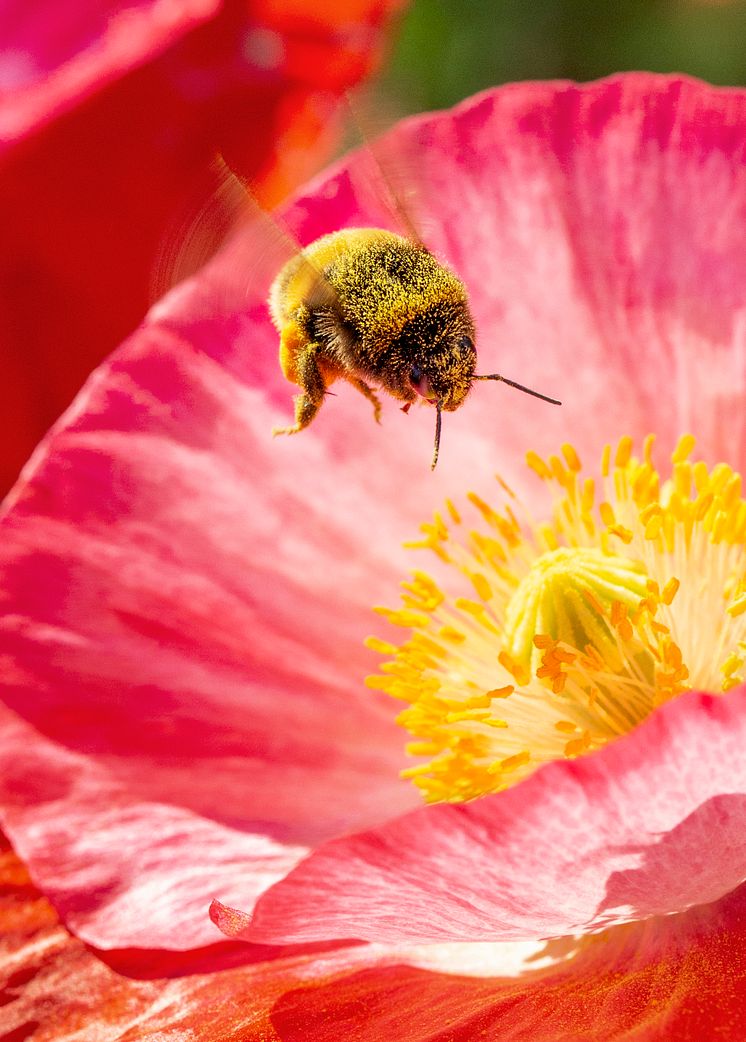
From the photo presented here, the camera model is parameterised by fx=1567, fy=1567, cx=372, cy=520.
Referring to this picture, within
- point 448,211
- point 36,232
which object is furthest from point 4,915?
point 36,232

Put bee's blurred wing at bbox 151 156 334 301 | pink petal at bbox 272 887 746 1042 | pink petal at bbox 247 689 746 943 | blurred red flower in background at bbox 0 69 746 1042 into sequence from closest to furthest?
1. pink petal at bbox 247 689 746 943
2. pink petal at bbox 272 887 746 1042
3. bee's blurred wing at bbox 151 156 334 301
4. blurred red flower in background at bbox 0 69 746 1042

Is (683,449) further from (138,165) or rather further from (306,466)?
(138,165)

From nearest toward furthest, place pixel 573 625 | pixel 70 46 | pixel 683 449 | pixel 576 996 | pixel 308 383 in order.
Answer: pixel 576 996 < pixel 308 383 < pixel 573 625 < pixel 683 449 < pixel 70 46

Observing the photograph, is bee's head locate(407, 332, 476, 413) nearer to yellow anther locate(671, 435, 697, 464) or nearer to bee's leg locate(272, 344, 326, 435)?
bee's leg locate(272, 344, 326, 435)

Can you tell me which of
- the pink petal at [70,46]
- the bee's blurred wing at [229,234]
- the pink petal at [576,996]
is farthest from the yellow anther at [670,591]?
the pink petal at [70,46]

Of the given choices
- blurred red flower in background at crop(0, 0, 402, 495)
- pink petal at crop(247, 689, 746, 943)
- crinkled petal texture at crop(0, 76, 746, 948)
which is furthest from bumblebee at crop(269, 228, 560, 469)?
blurred red flower in background at crop(0, 0, 402, 495)

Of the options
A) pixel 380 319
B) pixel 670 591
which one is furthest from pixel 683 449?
pixel 380 319
